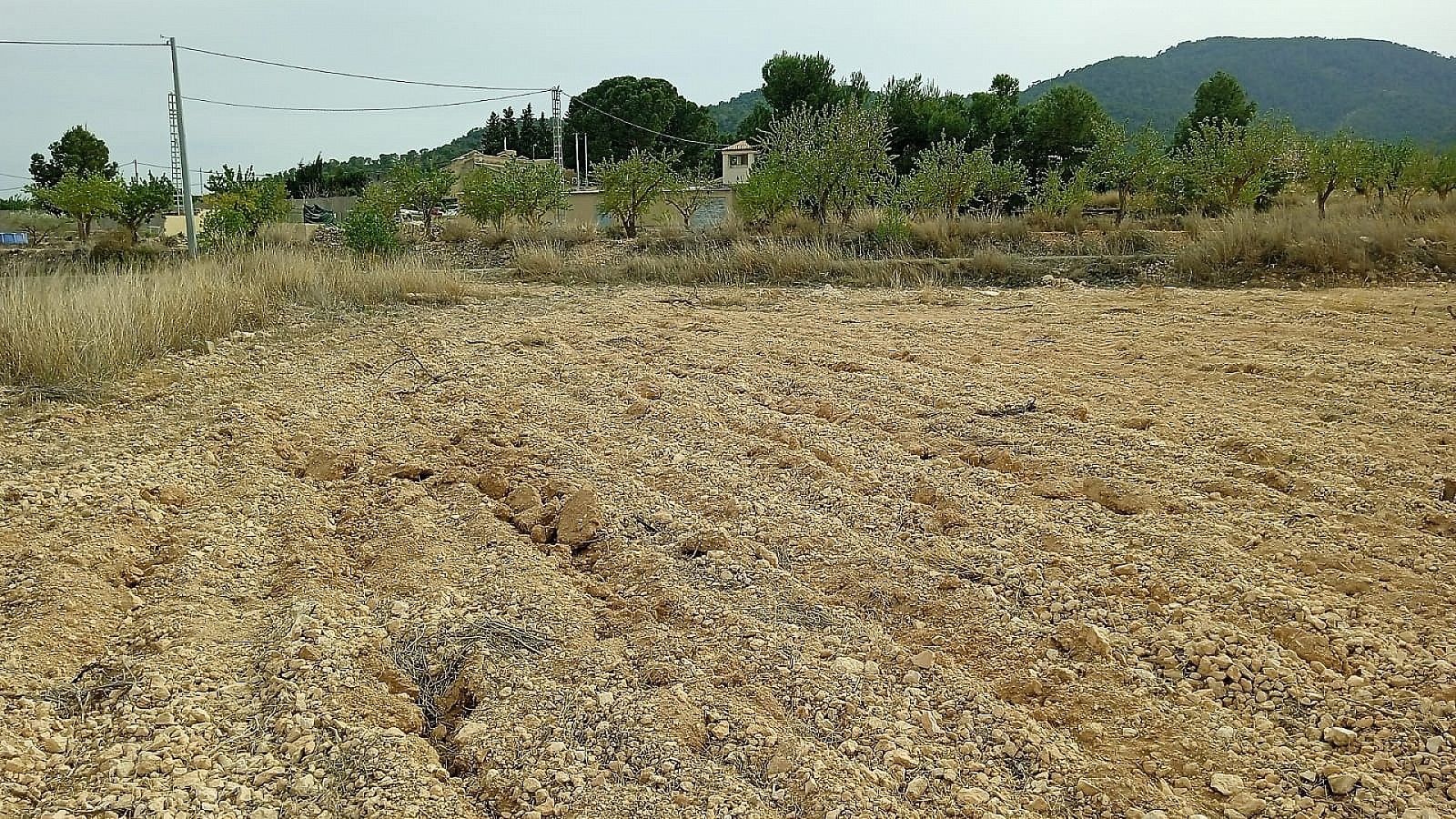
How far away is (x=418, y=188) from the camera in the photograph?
21.1 metres

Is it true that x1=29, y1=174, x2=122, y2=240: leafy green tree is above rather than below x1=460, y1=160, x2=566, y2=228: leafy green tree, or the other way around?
above

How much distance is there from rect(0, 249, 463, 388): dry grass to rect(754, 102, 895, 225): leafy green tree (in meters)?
7.62

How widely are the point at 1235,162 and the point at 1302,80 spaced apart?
85.0 meters

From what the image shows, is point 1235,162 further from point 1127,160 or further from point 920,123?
point 920,123

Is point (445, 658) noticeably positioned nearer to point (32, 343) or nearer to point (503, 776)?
point (503, 776)

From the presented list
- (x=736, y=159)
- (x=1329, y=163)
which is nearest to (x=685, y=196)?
(x=1329, y=163)

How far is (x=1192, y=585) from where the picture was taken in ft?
8.52

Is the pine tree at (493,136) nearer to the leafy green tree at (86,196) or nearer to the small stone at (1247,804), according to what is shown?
the leafy green tree at (86,196)

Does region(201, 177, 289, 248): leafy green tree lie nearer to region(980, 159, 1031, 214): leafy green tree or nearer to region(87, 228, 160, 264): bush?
region(87, 228, 160, 264): bush

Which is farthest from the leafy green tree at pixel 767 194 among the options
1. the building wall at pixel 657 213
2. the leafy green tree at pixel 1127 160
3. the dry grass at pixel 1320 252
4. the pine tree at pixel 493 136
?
the pine tree at pixel 493 136

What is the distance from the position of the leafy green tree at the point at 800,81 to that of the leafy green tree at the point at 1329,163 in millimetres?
20505

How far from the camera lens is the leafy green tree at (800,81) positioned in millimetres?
35062

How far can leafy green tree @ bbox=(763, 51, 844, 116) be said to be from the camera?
3506 cm

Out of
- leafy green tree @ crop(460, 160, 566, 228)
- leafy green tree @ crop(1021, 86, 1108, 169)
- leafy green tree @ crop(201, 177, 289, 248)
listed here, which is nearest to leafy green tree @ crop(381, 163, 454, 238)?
leafy green tree @ crop(460, 160, 566, 228)
